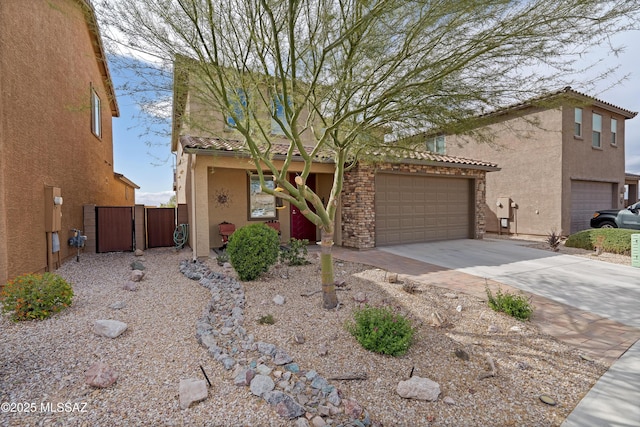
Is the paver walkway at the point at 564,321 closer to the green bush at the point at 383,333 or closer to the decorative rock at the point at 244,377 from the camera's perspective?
the green bush at the point at 383,333

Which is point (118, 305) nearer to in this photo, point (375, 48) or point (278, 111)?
point (278, 111)

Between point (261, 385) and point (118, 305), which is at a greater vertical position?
point (118, 305)

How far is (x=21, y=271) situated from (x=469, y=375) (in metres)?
6.94

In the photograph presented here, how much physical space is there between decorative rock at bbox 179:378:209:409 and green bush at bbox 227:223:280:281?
9.44ft

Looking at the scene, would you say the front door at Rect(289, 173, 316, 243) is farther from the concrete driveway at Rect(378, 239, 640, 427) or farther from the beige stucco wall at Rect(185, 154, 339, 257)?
the concrete driveway at Rect(378, 239, 640, 427)

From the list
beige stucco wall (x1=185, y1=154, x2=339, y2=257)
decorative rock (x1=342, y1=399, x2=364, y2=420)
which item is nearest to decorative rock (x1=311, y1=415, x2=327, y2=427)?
decorative rock (x1=342, y1=399, x2=364, y2=420)

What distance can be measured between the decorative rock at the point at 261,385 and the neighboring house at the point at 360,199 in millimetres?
5536

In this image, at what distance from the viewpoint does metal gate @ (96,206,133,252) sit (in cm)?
929

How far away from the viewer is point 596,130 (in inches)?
576

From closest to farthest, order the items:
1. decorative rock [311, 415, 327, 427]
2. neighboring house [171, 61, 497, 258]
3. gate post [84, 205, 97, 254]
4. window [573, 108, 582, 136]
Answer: decorative rock [311, 415, 327, 427], neighboring house [171, 61, 497, 258], gate post [84, 205, 97, 254], window [573, 108, 582, 136]

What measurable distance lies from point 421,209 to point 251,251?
7.24 m

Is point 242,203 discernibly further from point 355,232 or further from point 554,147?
point 554,147

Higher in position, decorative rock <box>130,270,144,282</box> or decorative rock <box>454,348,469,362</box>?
decorative rock <box>130,270,144,282</box>

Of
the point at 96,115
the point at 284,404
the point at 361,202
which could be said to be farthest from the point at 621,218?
the point at 96,115
